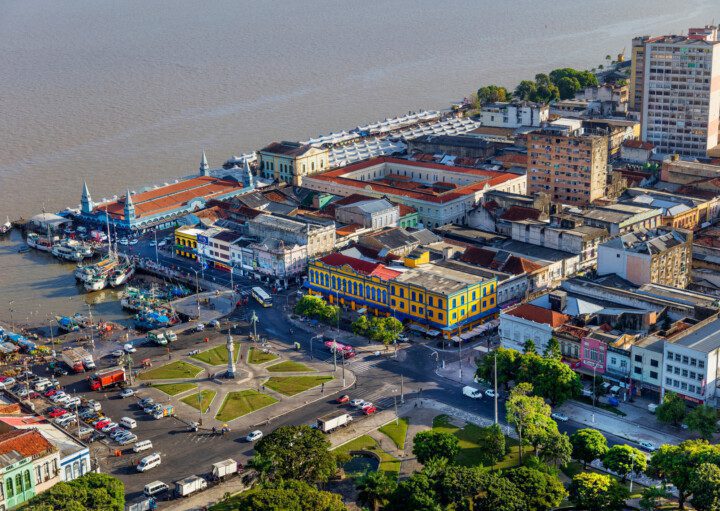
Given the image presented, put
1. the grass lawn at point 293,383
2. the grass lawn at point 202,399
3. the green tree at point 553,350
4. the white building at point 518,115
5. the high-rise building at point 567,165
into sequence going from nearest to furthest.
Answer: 1. the green tree at point 553,350
2. the grass lawn at point 202,399
3. the grass lawn at point 293,383
4. the high-rise building at point 567,165
5. the white building at point 518,115

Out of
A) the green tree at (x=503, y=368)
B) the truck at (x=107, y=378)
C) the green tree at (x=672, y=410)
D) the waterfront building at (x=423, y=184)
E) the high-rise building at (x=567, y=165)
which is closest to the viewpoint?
the green tree at (x=672, y=410)

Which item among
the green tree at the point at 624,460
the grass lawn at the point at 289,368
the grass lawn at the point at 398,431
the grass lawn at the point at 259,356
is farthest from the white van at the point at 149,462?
the green tree at the point at 624,460

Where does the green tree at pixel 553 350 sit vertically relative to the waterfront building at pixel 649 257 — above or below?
below

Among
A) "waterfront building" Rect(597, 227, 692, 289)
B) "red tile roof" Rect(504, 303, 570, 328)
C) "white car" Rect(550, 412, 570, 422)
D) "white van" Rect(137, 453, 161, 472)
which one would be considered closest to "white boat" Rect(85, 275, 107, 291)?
"white van" Rect(137, 453, 161, 472)

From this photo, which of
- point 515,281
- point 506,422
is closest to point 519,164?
point 515,281

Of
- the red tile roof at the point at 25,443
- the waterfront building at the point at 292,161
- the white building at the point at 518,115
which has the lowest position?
the red tile roof at the point at 25,443

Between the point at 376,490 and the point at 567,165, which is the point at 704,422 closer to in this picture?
the point at 376,490

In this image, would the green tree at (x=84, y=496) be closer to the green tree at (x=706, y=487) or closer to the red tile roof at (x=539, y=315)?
the green tree at (x=706, y=487)
